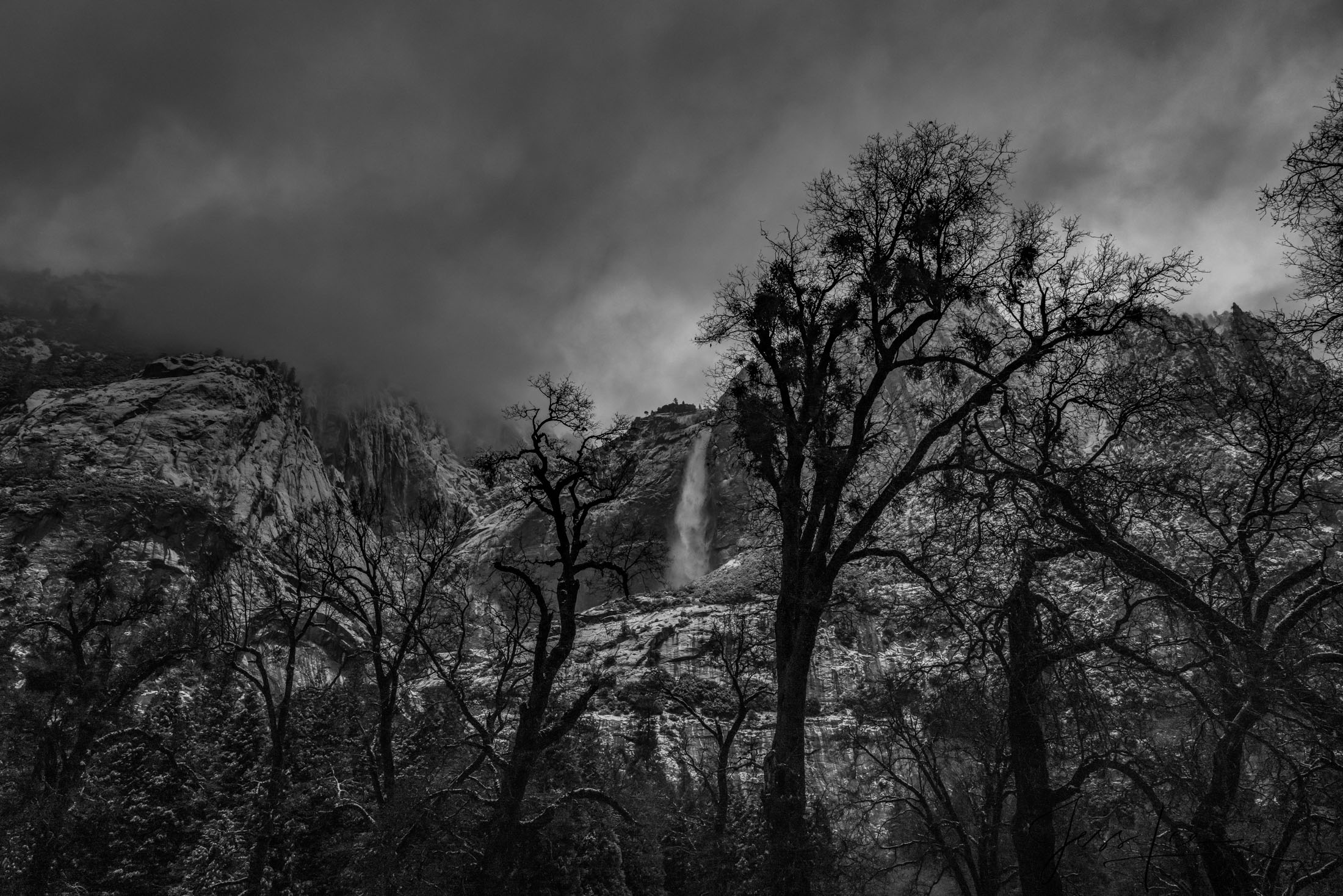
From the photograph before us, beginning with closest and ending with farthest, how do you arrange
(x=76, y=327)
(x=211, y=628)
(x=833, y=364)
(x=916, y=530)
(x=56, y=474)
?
1. (x=916, y=530)
2. (x=833, y=364)
3. (x=211, y=628)
4. (x=56, y=474)
5. (x=76, y=327)

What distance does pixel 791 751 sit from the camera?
8180 millimetres

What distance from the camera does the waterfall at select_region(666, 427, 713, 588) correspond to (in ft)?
306

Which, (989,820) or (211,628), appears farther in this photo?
(211,628)

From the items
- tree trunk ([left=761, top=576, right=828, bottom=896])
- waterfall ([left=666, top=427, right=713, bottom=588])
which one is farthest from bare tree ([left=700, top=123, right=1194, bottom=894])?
waterfall ([left=666, top=427, right=713, bottom=588])

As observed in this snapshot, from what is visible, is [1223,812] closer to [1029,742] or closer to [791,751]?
[1029,742]

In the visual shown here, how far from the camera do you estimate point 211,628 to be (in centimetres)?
Result: 2431

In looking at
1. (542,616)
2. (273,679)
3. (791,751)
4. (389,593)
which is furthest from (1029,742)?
(273,679)

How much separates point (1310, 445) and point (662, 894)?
52.6ft

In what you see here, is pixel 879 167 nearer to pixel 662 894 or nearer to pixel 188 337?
pixel 662 894

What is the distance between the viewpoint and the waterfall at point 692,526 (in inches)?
3674

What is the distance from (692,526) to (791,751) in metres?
91.0

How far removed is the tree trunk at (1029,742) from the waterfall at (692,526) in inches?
3074

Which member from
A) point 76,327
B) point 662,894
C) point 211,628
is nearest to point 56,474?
point 211,628

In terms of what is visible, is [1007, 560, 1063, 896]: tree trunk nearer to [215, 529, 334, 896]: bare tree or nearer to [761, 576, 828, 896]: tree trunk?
[761, 576, 828, 896]: tree trunk
